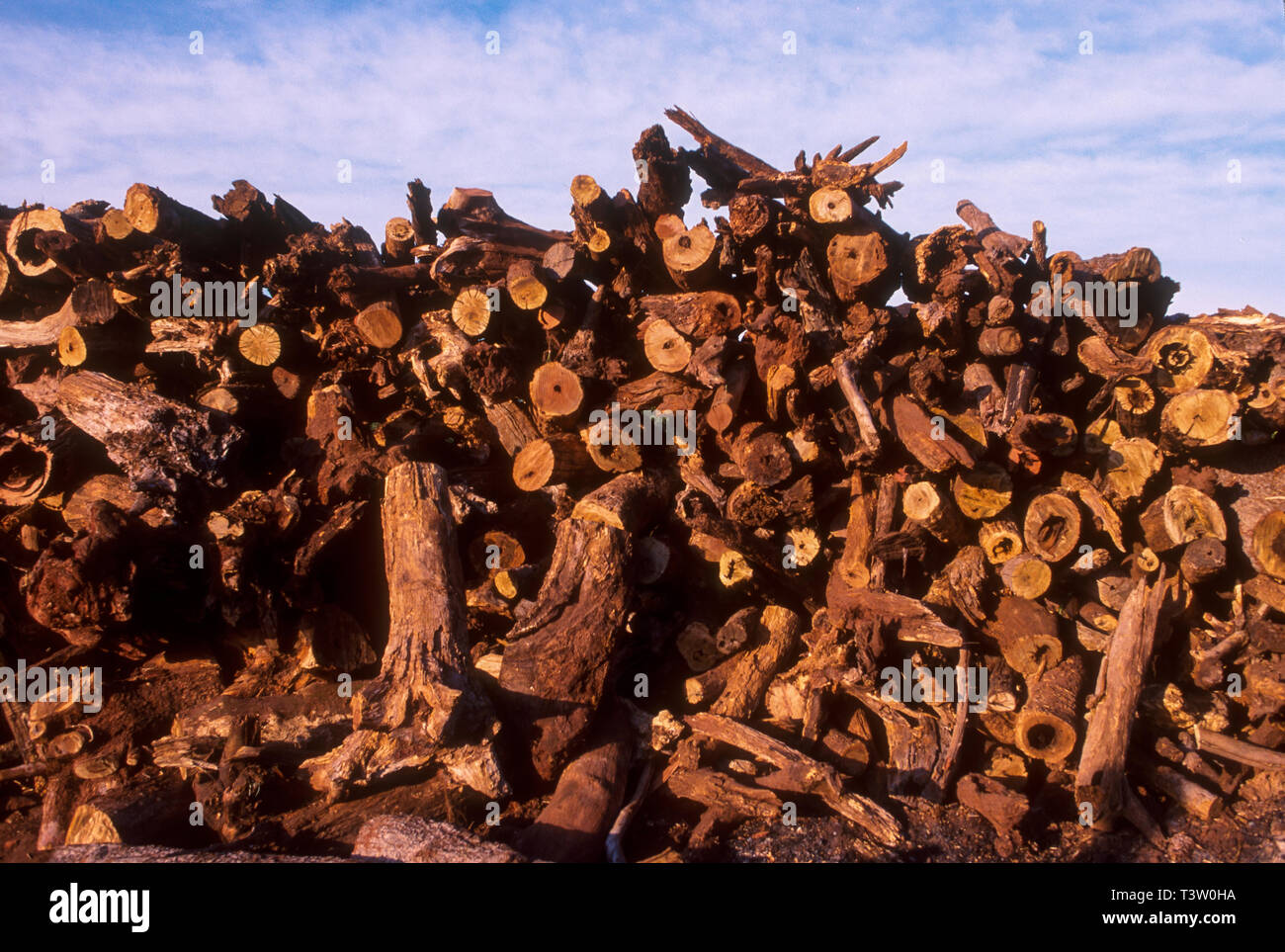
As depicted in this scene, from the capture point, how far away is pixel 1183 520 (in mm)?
4598

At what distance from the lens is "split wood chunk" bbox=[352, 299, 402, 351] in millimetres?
6016

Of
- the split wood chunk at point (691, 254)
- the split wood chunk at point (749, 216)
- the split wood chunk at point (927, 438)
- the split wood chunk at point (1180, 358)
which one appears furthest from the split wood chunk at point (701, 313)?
the split wood chunk at point (1180, 358)

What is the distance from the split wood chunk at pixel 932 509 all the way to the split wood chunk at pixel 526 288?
11.2 ft

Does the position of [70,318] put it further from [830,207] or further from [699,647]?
[830,207]

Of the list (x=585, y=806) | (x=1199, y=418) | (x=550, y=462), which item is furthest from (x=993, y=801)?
(x=550, y=462)

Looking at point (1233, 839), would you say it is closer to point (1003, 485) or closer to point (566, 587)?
point (1003, 485)

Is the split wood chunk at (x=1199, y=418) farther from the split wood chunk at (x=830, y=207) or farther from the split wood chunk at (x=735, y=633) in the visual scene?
the split wood chunk at (x=735, y=633)

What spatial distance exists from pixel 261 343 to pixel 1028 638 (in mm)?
6790

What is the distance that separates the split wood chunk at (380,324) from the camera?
6016 mm

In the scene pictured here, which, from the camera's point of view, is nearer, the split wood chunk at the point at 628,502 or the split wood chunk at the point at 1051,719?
the split wood chunk at the point at 1051,719

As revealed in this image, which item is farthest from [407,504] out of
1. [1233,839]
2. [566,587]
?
[1233,839]

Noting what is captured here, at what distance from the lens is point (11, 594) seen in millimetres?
5797

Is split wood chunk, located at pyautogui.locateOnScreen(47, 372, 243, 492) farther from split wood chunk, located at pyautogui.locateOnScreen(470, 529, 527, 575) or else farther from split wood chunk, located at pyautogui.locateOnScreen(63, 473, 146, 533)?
split wood chunk, located at pyautogui.locateOnScreen(470, 529, 527, 575)
